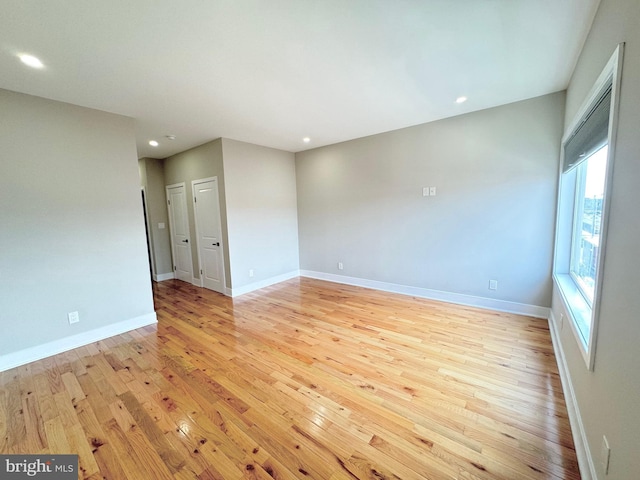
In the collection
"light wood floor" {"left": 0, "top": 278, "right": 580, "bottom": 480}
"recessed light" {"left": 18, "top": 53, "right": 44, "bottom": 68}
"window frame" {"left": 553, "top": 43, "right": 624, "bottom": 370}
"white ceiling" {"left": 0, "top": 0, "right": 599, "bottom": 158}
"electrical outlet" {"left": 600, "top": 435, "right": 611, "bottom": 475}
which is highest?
"white ceiling" {"left": 0, "top": 0, "right": 599, "bottom": 158}

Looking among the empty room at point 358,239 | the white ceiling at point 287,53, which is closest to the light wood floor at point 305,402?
the empty room at point 358,239

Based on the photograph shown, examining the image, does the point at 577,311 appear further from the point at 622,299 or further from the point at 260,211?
the point at 260,211

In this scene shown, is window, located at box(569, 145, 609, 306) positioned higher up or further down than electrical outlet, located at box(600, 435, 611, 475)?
higher up

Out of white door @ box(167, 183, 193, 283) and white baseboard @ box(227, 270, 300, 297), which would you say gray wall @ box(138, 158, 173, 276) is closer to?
white door @ box(167, 183, 193, 283)

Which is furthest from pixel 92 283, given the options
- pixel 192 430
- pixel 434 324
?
pixel 434 324

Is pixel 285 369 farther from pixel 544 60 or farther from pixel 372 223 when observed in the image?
pixel 544 60

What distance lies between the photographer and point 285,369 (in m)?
2.24

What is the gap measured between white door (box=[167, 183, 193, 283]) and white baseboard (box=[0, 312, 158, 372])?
1.96 meters

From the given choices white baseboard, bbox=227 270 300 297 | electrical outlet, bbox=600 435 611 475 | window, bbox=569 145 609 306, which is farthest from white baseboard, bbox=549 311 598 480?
white baseboard, bbox=227 270 300 297

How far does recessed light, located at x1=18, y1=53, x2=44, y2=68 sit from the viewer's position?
1.87m

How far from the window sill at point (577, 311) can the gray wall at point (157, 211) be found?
6382mm

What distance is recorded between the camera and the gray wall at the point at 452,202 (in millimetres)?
2965

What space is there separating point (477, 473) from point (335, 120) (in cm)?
363

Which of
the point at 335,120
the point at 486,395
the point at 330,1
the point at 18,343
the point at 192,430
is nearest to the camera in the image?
the point at 330,1
